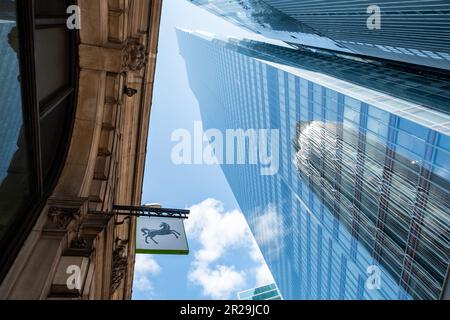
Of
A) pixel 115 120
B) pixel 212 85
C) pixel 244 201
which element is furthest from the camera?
pixel 212 85

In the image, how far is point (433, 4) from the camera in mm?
37875

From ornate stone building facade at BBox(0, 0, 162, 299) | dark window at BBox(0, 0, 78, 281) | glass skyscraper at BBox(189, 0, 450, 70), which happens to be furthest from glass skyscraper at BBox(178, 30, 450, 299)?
dark window at BBox(0, 0, 78, 281)

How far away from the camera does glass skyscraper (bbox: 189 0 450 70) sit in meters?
42.3

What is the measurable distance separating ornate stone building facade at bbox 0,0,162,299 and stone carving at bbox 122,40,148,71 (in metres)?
0.03

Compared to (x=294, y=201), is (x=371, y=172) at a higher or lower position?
higher

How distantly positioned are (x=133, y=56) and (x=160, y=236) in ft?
18.1

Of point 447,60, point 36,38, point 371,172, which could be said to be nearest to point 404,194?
point 371,172

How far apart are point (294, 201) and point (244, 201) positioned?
1699 inches

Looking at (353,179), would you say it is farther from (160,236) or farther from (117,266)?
(117,266)

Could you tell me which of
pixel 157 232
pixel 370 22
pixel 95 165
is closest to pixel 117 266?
pixel 157 232

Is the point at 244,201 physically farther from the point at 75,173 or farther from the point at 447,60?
the point at 75,173

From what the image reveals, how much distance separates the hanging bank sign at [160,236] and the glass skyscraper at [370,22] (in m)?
37.9

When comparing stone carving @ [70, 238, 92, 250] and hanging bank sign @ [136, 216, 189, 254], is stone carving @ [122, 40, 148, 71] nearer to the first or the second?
hanging bank sign @ [136, 216, 189, 254]

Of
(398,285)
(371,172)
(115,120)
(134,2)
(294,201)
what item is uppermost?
(134,2)
